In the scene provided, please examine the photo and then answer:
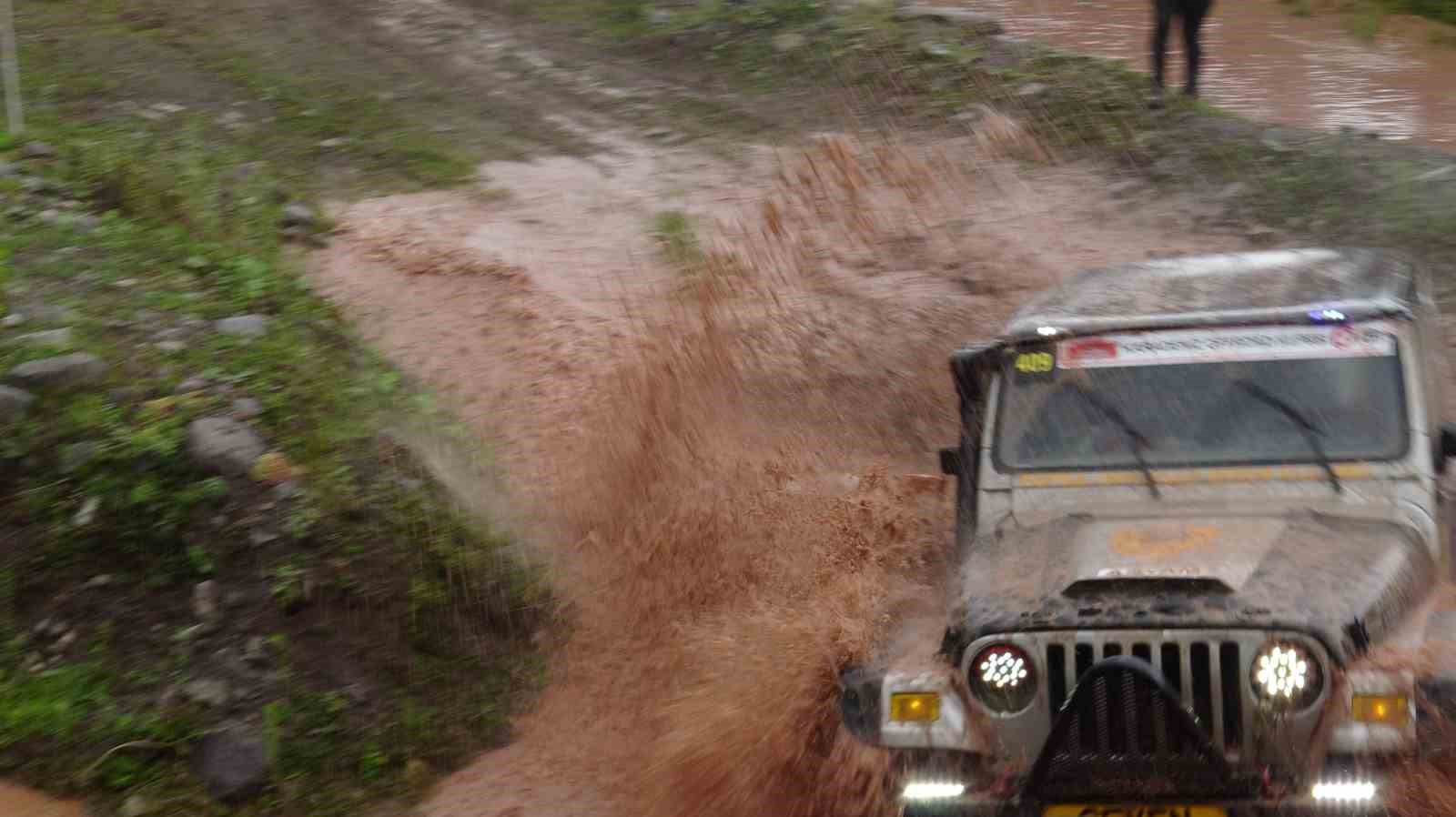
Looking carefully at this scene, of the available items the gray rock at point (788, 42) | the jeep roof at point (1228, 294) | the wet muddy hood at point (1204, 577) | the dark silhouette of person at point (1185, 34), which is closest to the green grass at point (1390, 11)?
the dark silhouette of person at point (1185, 34)

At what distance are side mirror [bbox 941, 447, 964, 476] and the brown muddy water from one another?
8.14 metres

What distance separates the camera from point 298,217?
8945 mm

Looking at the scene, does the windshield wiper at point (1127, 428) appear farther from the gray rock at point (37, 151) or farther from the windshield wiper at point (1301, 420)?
the gray rock at point (37, 151)

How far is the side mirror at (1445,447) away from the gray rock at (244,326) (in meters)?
4.96

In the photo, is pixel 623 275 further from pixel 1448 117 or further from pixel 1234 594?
pixel 1448 117

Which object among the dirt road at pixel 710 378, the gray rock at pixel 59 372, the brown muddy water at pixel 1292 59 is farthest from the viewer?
the brown muddy water at pixel 1292 59

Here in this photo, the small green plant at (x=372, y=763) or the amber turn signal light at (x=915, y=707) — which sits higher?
the amber turn signal light at (x=915, y=707)

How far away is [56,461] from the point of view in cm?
588

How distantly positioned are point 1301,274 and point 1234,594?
198 centimetres

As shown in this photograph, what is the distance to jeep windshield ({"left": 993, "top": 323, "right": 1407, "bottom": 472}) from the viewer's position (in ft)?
15.5

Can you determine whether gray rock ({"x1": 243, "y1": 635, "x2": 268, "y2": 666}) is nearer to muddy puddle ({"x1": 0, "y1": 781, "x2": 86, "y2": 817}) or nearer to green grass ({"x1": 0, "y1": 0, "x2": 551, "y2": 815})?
green grass ({"x1": 0, "y1": 0, "x2": 551, "y2": 815})

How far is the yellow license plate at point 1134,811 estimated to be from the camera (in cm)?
364

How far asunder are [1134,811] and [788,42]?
34.4 feet

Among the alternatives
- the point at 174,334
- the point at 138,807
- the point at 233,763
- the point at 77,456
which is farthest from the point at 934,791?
the point at 174,334
